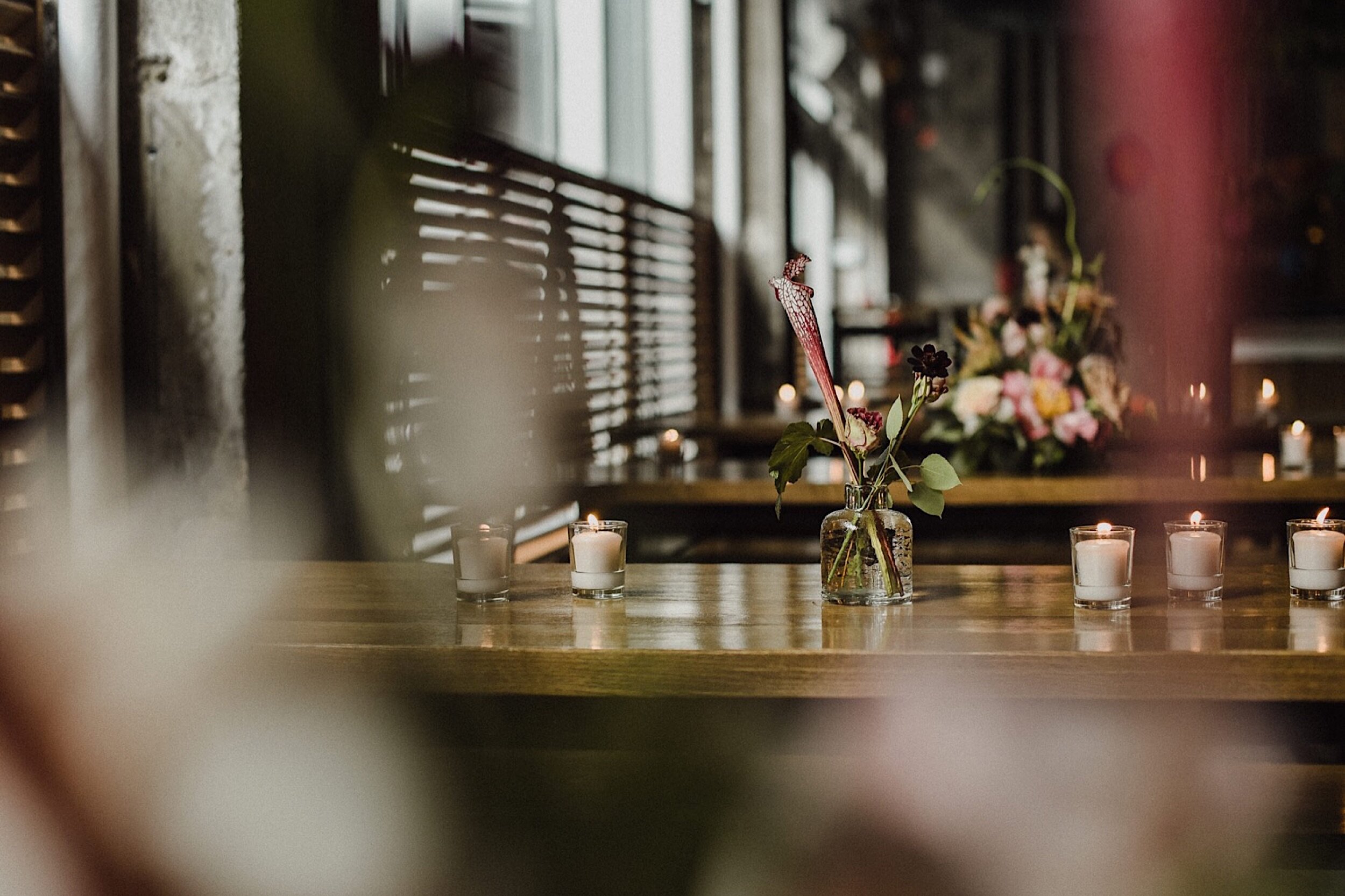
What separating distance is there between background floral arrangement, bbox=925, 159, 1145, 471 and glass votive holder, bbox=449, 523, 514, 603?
172 cm

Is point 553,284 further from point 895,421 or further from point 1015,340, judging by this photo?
point 895,421

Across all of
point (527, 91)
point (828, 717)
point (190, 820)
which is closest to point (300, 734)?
point (190, 820)

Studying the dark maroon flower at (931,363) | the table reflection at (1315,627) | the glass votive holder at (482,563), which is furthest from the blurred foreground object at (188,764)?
the table reflection at (1315,627)

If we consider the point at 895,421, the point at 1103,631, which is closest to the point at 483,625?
the point at 895,421

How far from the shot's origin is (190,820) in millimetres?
1709

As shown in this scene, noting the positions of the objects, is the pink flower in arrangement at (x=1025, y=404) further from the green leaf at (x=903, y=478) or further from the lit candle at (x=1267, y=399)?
the green leaf at (x=903, y=478)

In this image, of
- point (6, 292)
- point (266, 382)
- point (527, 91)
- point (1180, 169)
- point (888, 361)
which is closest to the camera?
point (6, 292)

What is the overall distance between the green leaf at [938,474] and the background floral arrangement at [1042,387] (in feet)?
5.03

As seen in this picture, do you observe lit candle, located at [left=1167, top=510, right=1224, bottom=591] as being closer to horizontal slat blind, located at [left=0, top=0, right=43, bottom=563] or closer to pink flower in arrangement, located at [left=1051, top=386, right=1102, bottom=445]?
pink flower in arrangement, located at [left=1051, top=386, right=1102, bottom=445]

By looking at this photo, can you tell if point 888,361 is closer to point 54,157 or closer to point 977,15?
point 977,15

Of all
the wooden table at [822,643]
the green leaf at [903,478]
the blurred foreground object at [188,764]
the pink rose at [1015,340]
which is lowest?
the blurred foreground object at [188,764]

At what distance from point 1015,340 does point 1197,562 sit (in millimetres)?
1633

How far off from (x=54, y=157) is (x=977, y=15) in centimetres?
275

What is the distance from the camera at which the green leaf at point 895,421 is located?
180 centimetres
